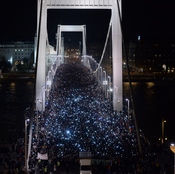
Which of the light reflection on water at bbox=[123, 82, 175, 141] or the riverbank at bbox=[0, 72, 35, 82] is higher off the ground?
the riverbank at bbox=[0, 72, 35, 82]

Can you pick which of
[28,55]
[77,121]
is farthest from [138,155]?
[28,55]

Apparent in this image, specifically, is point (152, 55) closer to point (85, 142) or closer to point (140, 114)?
point (140, 114)

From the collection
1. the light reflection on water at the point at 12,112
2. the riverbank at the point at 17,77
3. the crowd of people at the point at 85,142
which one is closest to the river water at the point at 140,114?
the light reflection on water at the point at 12,112

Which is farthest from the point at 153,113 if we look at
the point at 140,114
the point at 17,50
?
the point at 17,50

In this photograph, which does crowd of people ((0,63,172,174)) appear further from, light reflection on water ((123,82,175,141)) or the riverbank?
the riverbank

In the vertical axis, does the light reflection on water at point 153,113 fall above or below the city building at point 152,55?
below

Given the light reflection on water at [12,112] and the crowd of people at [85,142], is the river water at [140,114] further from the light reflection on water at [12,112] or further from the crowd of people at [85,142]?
the crowd of people at [85,142]

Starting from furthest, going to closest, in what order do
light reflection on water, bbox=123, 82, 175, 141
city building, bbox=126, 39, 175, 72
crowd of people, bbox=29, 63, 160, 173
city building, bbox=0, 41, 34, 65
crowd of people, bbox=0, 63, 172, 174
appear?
city building, bbox=0, 41, 34, 65 < city building, bbox=126, 39, 175, 72 < light reflection on water, bbox=123, 82, 175, 141 < crowd of people, bbox=29, 63, 160, 173 < crowd of people, bbox=0, 63, 172, 174

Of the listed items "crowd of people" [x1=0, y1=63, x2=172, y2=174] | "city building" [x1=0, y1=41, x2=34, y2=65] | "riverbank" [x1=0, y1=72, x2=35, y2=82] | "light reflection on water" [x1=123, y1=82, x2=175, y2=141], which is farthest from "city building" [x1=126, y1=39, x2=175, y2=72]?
"crowd of people" [x1=0, y1=63, x2=172, y2=174]
